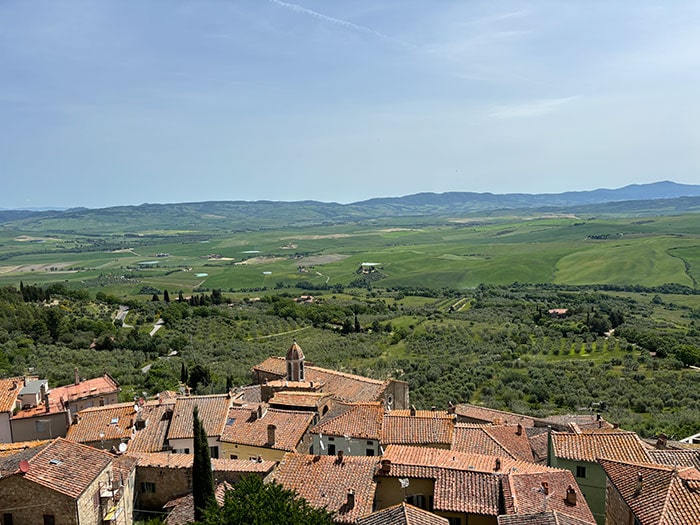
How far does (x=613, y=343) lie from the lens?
62.9 meters

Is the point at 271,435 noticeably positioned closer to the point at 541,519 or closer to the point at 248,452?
the point at 248,452

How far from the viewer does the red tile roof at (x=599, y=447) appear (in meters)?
21.0

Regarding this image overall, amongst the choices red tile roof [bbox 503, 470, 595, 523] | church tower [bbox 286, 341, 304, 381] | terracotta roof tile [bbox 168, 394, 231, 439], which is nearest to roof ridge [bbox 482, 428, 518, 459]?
red tile roof [bbox 503, 470, 595, 523]

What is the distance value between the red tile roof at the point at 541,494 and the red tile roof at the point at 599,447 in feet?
8.81

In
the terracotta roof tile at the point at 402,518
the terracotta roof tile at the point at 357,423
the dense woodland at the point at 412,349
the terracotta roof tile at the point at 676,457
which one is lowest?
the dense woodland at the point at 412,349

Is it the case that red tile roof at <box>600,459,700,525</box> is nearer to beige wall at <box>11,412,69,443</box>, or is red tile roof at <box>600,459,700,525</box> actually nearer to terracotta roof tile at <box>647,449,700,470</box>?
terracotta roof tile at <box>647,449,700,470</box>

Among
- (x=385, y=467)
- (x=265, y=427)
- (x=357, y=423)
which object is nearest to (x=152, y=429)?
(x=265, y=427)

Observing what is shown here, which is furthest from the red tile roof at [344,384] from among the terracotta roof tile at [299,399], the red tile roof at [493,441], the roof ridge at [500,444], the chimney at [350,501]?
the chimney at [350,501]

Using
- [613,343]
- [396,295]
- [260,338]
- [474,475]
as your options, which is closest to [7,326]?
[260,338]

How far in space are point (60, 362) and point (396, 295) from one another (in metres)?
86.9

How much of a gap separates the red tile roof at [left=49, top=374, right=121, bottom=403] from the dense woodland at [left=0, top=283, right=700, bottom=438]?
9.15 feet

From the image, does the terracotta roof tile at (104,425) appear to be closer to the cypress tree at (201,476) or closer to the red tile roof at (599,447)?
the cypress tree at (201,476)

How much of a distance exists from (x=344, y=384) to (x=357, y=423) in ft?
35.0

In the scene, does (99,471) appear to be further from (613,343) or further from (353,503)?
(613,343)
